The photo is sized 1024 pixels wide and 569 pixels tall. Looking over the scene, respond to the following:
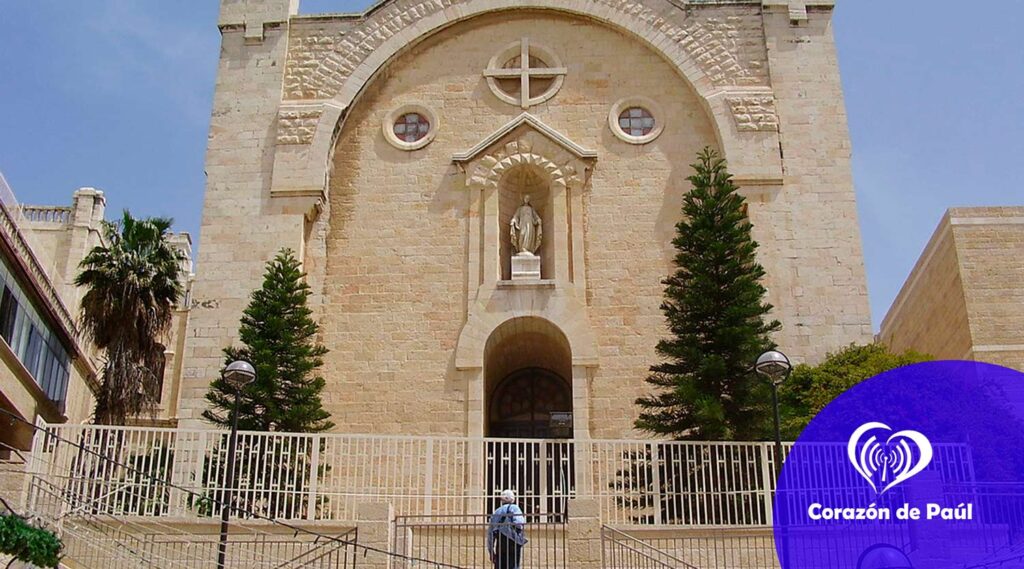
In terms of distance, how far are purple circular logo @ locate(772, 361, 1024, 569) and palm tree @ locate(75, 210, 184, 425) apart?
33.7 feet

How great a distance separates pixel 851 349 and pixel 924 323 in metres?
5.05

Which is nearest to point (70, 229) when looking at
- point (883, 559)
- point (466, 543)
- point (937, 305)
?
point (466, 543)

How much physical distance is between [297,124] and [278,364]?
4990 millimetres

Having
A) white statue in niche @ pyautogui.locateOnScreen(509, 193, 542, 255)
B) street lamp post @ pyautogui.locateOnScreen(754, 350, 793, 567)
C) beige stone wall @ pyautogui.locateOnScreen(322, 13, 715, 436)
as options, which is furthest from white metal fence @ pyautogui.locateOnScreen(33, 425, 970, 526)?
white statue in niche @ pyautogui.locateOnScreen(509, 193, 542, 255)

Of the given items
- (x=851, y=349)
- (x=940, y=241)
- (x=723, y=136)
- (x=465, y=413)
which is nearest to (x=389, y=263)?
(x=465, y=413)

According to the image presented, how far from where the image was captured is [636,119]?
18719 mm

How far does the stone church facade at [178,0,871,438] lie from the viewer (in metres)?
16.9

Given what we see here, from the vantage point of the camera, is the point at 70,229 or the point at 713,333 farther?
the point at 70,229

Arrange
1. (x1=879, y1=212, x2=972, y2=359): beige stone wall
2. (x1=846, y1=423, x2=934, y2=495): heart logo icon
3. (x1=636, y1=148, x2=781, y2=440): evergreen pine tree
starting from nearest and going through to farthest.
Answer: (x1=846, y1=423, x2=934, y2=495): heart logo icon
(x1=636, y1=148, x2=781, y2=440): evergreen pine tree
(x1=879, y1=212, x2=972, y2=359): beige stone wall

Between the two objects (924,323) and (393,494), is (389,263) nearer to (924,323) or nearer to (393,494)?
(393,494)

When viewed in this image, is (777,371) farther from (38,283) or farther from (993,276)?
(38,283)

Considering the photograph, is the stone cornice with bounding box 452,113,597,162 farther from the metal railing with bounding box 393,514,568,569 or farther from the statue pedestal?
the metal railing with bounding box 393,514,568,569

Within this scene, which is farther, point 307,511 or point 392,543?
point 307,511

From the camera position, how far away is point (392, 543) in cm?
Answer: 1105
